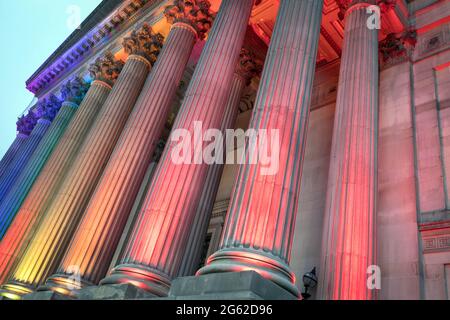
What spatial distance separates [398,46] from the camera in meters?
16.2

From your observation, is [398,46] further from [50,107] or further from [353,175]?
[50,107]

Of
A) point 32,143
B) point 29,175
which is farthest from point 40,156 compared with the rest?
point 32,143

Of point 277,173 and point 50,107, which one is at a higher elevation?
point 50,107

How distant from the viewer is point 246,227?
25.9 ft

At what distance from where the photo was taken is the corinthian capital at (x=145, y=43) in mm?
20172

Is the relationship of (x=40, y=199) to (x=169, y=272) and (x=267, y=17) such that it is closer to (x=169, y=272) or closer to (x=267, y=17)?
(x=169, y=272)

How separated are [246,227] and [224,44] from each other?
7.61 m

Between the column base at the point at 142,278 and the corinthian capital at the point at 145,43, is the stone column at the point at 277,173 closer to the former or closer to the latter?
the column base at the point at 142,278

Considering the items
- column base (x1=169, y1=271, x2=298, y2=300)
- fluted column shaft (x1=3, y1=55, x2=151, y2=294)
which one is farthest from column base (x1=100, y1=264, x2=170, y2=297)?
fluted column shaft (x1=3, y1=55, x2=151, y2=294)

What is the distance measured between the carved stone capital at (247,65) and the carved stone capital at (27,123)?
20.6 m

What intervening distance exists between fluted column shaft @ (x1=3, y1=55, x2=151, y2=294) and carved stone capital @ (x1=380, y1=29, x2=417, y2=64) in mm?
11692

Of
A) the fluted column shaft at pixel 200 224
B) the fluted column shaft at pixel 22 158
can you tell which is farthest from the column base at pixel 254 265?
the fluted column shaft at pixel 22 158

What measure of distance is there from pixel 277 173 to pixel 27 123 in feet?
97.1

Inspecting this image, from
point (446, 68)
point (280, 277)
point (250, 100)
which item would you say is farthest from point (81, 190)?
point (446, 68)
